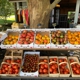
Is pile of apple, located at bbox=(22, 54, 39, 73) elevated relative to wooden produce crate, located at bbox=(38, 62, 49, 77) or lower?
elevated

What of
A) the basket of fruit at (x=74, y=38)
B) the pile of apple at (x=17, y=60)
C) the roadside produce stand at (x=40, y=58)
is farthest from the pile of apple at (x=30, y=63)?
the basket of fruit at (x=74, y=38)

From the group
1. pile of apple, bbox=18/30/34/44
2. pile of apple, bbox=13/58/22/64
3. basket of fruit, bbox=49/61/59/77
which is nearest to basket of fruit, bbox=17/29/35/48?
pile of apple, bbox=18/30/34/44

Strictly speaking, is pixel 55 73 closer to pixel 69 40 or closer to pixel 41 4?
pixel 69 40

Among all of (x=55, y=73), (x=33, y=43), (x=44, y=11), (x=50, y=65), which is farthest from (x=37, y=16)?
(x=55, y=73)

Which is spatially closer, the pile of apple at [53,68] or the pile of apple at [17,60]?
the pile of apple at [53,68]

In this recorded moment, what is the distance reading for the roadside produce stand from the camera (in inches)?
109

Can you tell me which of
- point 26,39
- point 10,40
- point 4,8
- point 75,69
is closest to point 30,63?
point 26,39

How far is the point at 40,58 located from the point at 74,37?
93cm

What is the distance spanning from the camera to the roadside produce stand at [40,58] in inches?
109

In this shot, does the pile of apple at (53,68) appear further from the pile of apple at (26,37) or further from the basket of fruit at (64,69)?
the pile of apple at (26,37)

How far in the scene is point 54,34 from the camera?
2.99 m

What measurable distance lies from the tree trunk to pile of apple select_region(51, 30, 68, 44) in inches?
31.0

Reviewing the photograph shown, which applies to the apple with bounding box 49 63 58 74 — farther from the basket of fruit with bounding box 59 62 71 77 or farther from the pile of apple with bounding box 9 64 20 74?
the pile of apple with bounding box 9 64 20 74

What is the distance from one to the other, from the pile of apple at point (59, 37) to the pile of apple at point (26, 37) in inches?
17.4
